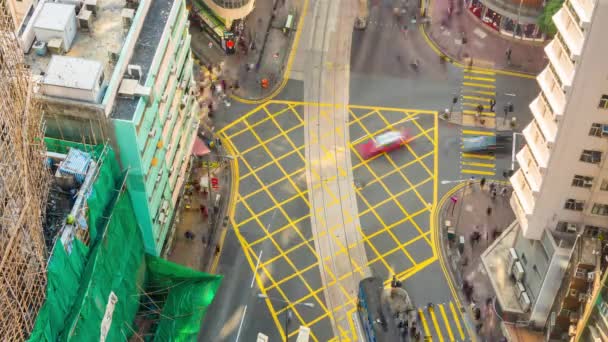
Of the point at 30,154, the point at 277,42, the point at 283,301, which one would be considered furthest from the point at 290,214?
the point at 30,154

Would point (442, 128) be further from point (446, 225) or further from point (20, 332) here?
point (20, 332)

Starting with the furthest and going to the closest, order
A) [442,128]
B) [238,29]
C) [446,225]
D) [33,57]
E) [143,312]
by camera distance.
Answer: [238,29] < [442,128] < [446,225] < [143,312] < [33,57]

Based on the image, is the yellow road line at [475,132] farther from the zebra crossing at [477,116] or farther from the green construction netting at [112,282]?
the green construction netting at [112,282]

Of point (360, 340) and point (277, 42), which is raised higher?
point (277, 42)

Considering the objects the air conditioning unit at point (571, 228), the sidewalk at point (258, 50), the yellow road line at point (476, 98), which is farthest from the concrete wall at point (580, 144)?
the sidewalk at point (258, 50)

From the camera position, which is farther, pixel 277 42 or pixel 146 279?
pixel 277 42

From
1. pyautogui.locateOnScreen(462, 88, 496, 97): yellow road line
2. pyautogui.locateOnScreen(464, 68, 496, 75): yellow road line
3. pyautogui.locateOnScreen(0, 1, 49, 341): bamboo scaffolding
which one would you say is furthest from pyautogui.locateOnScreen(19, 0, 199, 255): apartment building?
pyautogui.locateOnScreen(464, 68, 496, 75): yellow road line
